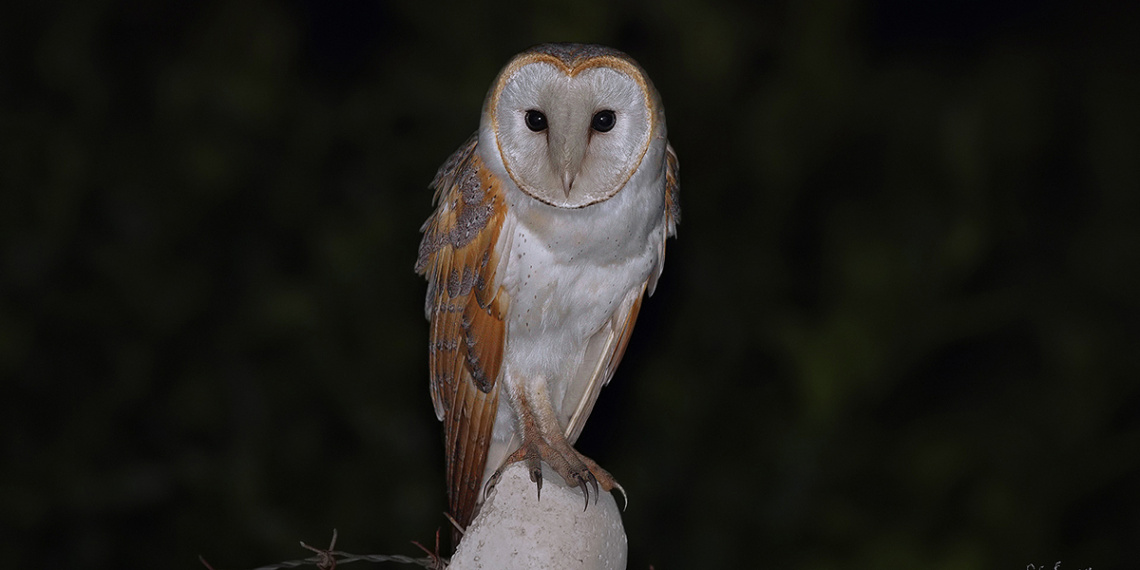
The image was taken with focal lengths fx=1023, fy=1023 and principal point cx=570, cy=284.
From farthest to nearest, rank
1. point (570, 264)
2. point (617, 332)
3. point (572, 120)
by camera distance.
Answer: point (617, 332) < point (570, 264) < point (572, 120)

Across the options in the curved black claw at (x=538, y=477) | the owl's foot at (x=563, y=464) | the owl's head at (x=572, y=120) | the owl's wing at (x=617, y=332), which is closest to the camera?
the owl's head at (x=572, y=120)

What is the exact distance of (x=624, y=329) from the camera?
1878 mm

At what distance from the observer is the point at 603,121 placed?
148 cm

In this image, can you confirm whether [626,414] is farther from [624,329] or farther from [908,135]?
[624,329]

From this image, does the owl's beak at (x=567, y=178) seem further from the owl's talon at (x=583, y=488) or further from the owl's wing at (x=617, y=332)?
the owl's talon at (x=583, y=488)

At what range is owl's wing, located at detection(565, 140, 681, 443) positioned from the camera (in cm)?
182

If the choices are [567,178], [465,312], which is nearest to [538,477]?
[465,312]

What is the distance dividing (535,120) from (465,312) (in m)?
0.40

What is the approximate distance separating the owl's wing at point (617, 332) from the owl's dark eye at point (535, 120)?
36 cm

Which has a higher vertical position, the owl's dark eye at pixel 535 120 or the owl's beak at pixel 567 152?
the owl's dark eye at pixel 535 120

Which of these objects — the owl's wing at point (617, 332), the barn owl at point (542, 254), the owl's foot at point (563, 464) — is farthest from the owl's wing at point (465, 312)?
the owl's wing at point (617, 332)

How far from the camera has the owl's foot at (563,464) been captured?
164cm

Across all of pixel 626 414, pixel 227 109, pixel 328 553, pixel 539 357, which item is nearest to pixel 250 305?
pixel 227 109

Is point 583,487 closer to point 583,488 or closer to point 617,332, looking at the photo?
point 583,488
